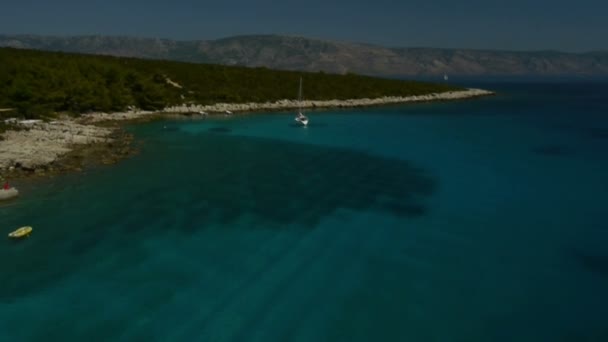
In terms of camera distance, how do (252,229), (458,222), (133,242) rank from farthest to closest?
1. (458,222)
2. (252,229)
3. (133,242)

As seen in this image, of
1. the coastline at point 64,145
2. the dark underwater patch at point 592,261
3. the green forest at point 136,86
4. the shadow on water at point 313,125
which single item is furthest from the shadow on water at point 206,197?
the green forest at point 136,86

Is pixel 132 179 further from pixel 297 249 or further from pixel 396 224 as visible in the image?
pixel 396 224

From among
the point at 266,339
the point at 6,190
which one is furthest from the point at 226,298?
the point at 6,190

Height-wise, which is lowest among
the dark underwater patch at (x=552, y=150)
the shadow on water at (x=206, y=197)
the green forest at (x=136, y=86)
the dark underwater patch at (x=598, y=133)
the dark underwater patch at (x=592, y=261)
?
the shadow on water at (x=206, y=197)

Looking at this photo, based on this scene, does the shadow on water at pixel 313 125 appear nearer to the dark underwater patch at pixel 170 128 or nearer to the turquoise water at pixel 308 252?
the dark underwater patch at pixel 170 128

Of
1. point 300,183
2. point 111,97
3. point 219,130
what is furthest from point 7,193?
point 111,97
